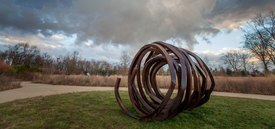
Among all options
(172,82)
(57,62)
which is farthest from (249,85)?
(57,62)

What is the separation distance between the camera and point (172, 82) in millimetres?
4168

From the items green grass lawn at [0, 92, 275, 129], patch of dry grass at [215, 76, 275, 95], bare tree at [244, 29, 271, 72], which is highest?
bare tree at [244, 29, 271, 72]

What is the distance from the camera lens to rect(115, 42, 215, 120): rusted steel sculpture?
14.3 feet

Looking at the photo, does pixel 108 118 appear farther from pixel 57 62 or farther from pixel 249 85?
pixel 57 62

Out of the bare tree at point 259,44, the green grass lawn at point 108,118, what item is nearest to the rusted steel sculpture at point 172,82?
the green grass lawn at point 108,118

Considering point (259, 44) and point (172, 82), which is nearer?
point (172, 82)

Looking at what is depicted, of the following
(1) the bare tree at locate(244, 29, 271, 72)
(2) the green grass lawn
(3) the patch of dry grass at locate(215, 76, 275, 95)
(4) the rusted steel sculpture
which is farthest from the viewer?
(1) the bare tree at locate(244, 29, 271, 72)

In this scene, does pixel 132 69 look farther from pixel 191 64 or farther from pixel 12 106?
pixel 12 106

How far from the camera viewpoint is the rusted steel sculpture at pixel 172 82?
4367mm

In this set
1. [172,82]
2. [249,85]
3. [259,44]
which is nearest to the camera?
[172,82]

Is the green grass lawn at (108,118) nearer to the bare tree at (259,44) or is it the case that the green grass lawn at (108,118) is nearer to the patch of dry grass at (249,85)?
the patch of dry grass at (249,85)

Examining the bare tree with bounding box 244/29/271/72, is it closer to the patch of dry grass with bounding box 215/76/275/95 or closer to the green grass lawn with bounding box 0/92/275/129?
the patch of dry grass with bounding box 215/76/275/95

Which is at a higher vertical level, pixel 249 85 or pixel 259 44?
pixel 259 44

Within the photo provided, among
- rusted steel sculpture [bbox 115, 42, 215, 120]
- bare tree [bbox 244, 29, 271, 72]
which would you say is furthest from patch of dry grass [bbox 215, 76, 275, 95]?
bare tree [bbox 244, 29, 271, 72]
